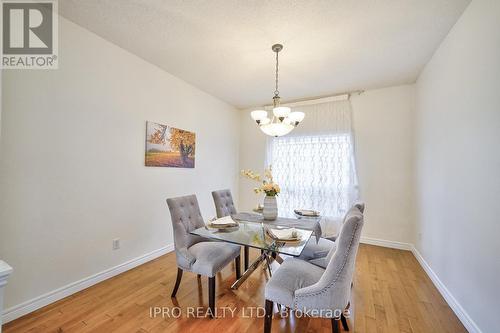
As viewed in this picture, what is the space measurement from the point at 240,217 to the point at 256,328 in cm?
107

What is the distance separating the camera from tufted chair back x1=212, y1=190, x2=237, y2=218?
2.74 metres

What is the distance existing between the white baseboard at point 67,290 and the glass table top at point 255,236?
1.25 m

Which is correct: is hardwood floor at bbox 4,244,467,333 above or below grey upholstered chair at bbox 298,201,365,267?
below

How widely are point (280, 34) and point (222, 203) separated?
2.03 meters

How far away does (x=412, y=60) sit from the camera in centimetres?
273

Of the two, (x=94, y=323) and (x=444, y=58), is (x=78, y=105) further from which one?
(x=444, y=58)

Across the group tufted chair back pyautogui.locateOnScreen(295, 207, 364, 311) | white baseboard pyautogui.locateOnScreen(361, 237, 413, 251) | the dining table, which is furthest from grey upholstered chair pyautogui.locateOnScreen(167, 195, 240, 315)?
white baseboard pyautogui.locateOnScreen(361, 237, 413, 251)

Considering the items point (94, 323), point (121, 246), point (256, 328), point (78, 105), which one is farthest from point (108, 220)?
point (256, 328)

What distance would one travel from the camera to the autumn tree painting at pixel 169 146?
2893mm

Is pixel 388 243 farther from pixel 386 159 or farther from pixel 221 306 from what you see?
pixel 221 306

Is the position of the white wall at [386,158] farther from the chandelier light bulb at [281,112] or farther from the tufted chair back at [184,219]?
the tufted chair back at [184,219]

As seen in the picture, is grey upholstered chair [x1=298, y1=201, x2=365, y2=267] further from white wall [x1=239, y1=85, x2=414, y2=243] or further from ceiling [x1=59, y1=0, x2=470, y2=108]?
white wall [x1=239, y1=85, x2=414, y2=243]

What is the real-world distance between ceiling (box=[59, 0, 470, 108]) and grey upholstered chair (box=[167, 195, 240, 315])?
5.71ft

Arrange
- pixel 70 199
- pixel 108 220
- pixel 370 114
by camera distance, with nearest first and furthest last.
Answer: pixel 70 199 → pixel 108 220 → pixel 370 114
